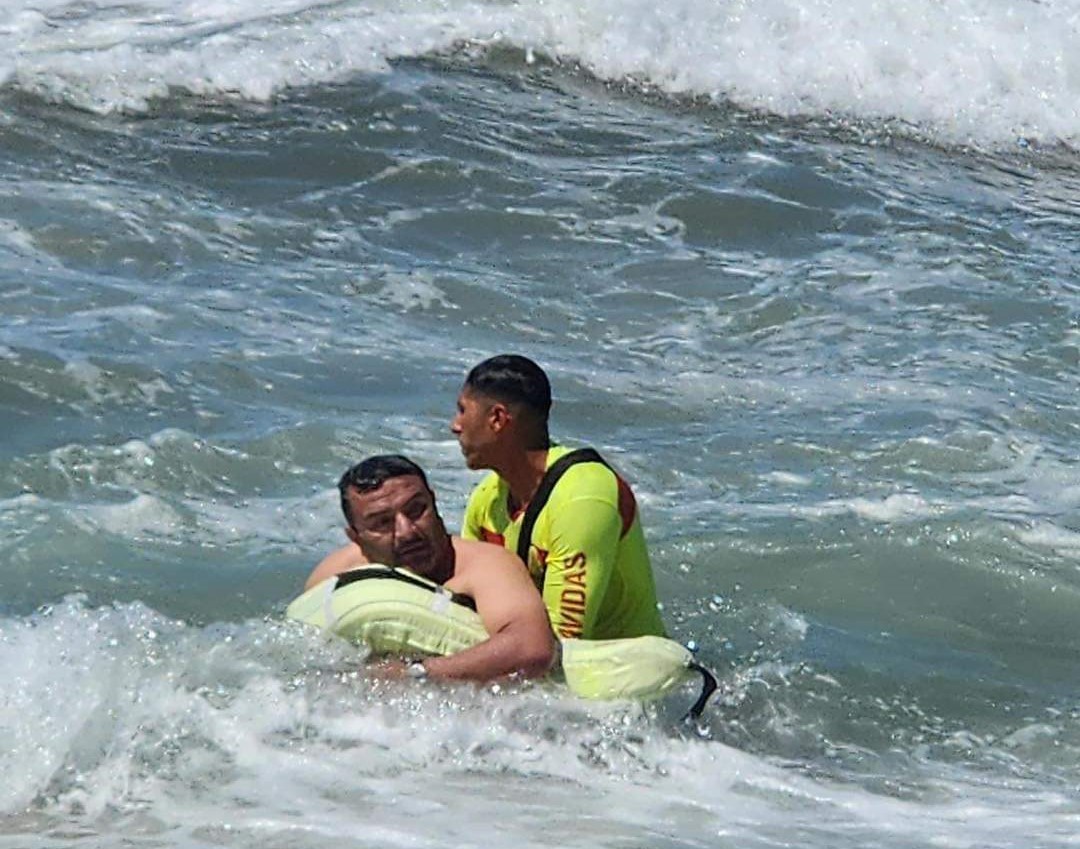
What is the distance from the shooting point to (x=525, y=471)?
6227 millimetres

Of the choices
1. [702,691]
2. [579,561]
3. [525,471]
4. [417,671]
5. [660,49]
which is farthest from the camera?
[660,49]

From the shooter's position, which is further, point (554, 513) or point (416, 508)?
point (554, 513)

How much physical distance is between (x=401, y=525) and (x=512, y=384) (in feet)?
1.94

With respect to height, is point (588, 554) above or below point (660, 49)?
below

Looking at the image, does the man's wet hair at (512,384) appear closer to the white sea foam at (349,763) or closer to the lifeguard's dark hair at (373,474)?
the lifeguard's dark hair at (373,474)

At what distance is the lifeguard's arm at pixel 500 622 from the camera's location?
5.73 meters

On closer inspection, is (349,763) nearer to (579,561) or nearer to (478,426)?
(579,561)

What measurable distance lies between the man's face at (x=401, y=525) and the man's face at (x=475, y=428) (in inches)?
11.1

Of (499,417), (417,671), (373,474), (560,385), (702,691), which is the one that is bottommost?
(560,385)

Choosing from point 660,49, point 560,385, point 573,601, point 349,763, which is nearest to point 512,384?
point 573,601

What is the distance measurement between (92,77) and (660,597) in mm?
7606

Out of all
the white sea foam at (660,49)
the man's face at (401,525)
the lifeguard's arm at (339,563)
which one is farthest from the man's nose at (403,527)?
the white sea foam at (660,49)

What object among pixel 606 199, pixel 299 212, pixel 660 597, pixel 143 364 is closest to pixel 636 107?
pixel 606 199

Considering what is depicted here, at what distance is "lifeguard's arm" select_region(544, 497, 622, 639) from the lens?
6.02 metres
